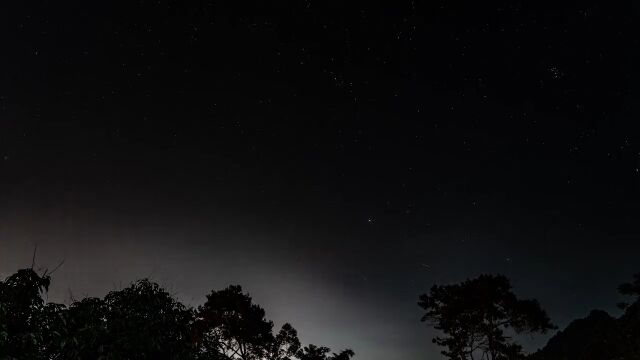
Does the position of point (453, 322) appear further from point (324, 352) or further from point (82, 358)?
point (82, 358)

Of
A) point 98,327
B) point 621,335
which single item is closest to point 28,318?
point 98,327

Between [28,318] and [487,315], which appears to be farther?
[487,315]

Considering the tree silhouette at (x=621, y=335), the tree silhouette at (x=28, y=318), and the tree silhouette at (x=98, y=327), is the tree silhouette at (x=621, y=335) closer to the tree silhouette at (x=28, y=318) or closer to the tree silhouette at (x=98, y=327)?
the tree silhouette at (x=98, y=327)

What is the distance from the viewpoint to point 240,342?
137 feet

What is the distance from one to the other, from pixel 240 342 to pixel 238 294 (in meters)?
3.82

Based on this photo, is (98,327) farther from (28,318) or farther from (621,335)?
(621,335)

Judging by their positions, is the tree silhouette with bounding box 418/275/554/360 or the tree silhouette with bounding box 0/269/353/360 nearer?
the tree silhouette with bounding box 0/269/353/360

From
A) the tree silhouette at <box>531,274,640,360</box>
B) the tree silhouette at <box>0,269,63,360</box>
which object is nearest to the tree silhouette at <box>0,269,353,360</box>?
the tree silhouette at <box>0,269,63,360</box>

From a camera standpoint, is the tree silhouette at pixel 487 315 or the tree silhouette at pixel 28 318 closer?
the tree silhouette at pixel 28 318

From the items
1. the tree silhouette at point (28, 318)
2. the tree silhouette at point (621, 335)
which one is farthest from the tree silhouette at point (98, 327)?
the tree silhouette at point (621, 335)

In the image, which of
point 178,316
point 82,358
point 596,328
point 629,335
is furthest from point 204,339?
point 596,328

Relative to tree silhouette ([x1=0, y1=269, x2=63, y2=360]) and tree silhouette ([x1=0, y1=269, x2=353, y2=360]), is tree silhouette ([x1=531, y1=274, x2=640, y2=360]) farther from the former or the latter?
tree silhouette ([x1=0, y1=269, x2=63, y2=360])

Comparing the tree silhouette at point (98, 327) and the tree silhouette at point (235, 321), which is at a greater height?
the tree silhouette at point (235, 321)

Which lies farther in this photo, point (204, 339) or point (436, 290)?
point (436, 290)
